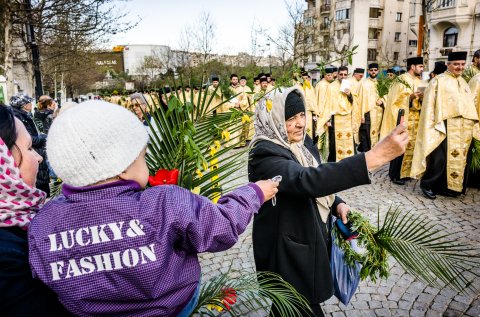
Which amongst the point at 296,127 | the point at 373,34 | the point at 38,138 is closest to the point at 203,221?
the point at 296,127

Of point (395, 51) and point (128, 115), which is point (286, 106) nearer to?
point (128, 115)

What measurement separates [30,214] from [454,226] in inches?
202

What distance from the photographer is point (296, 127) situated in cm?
227

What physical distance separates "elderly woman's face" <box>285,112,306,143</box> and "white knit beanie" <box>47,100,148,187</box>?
1.28m

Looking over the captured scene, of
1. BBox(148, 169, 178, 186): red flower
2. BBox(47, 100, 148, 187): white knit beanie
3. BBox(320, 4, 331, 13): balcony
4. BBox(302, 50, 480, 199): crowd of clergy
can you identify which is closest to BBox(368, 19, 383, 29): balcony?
BBox(320, 4, 331, 13): balcony

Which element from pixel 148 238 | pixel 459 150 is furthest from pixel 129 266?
pixel 459 150

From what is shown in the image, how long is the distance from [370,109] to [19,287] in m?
8.63

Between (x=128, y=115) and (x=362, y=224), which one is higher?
(x=128, y=115)

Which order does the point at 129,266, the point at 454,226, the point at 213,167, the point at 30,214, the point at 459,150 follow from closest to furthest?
the point at 129,266, the point at 30,214, the point at 213,167, the point at 454,226, the point at 459,150

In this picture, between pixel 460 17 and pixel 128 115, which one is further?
pixel 460 17

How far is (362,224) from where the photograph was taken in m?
2.27

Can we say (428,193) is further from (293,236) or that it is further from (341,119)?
(293,236)

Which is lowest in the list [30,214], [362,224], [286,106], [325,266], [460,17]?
[325,266]

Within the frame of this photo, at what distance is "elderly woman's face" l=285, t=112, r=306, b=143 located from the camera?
7.38 ft
